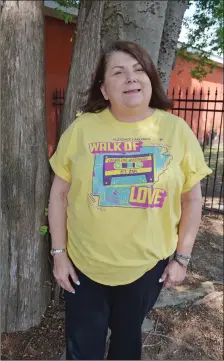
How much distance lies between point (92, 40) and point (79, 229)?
133 centimetres

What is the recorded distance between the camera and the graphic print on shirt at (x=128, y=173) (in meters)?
1.45

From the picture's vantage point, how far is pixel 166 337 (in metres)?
2.65

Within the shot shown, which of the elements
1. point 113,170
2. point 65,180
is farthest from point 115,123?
point 65,180

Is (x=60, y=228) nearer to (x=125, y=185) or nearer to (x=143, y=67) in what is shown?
(x=125, y=185)

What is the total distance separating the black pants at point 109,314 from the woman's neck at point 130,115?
650mm

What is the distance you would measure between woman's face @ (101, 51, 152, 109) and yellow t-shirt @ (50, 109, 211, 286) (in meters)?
0.09

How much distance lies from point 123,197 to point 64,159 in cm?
32

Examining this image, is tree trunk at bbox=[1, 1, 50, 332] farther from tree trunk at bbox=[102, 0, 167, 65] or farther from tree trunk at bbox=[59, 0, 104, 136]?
tree trunk at bbox=[102, 0, 167, 65]

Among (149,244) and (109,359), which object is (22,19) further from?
(109,359)

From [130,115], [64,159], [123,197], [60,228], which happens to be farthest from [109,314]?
[130,115]

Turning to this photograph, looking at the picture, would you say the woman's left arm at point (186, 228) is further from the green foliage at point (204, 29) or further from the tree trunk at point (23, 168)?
the green foliage at point (204, 29)

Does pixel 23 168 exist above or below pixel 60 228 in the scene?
above


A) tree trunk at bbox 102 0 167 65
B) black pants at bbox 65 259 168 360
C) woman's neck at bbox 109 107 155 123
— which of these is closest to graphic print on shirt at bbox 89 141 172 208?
woman's neck at bbox 109 107 155 123

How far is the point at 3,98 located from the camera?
2.13 metres
